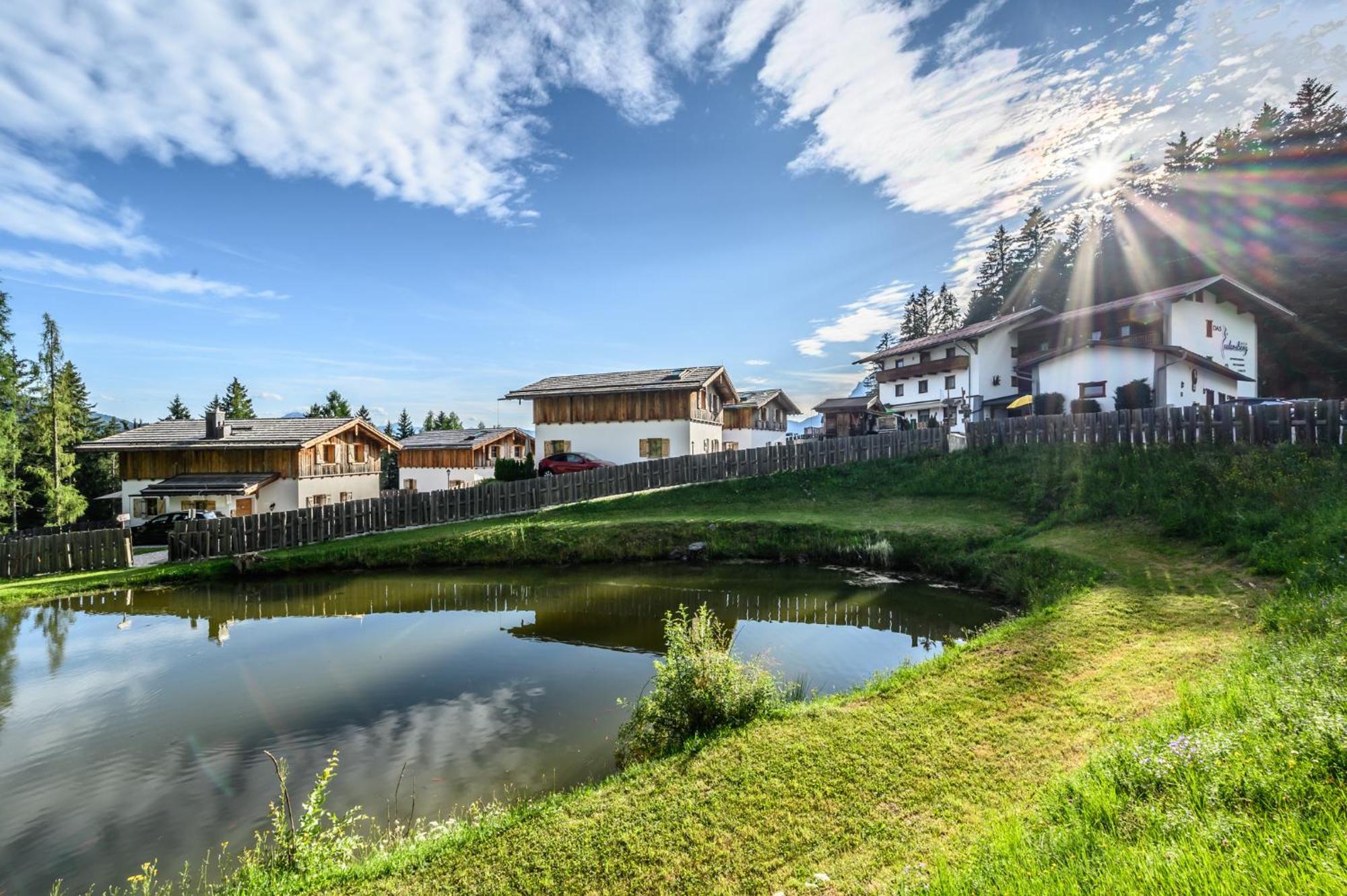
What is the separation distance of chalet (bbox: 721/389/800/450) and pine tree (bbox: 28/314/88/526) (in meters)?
49.4

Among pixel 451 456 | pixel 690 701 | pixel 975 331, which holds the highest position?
pixel 975 331

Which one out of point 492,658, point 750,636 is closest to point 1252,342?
Answer: point 750,636

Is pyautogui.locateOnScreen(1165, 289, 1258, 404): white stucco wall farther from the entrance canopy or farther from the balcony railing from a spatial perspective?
the entrance canopy

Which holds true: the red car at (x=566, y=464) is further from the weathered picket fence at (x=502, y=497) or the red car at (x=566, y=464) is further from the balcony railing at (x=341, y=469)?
the balcony railing at (x=341, y=469)

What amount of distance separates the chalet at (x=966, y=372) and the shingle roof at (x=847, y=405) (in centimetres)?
731

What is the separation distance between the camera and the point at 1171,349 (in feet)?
99.9

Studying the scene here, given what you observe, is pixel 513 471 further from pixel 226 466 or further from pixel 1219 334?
pixel 1219 334

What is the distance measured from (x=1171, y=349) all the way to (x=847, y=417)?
29.0m

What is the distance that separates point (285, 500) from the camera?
32469 mm

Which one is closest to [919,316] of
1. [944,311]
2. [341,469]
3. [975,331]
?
[944,311]

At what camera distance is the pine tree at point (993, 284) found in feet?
208

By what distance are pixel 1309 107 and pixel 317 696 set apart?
75.0 meters

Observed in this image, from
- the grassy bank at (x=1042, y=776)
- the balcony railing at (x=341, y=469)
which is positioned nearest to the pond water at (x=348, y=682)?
the grassy bank at (x=1042, y=776)

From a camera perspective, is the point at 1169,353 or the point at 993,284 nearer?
the point at 1169,353
